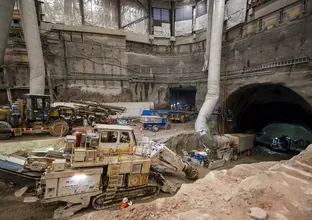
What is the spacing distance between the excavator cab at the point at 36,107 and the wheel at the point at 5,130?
111 cm

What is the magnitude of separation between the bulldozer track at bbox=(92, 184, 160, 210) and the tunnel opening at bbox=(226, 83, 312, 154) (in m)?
11.7

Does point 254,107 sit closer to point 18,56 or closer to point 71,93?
point 71,93

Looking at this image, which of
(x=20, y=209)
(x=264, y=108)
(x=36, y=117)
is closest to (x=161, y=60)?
(x=264, y=108)

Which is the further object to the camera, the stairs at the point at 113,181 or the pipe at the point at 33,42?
the pipe at the point at 33,42

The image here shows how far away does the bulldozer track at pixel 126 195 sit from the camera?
19.8ft

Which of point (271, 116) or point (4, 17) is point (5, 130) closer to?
point (4, 17)

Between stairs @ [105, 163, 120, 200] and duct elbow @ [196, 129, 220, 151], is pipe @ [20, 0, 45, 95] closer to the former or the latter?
stairs @ [105, 163, 120, 200]

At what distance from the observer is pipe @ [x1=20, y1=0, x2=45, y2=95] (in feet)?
39.4

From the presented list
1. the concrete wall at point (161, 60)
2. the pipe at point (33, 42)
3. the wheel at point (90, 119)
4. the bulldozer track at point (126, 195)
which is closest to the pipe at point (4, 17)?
the pipe at point (33, 42)

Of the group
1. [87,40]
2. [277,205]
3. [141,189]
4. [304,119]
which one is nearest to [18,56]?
[87,40]

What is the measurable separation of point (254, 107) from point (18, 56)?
2496 cm

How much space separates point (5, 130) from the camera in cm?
967

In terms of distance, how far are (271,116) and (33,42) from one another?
2483cm

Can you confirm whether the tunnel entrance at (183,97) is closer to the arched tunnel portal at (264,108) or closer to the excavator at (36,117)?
the arched tunnel portal at (264,108)
